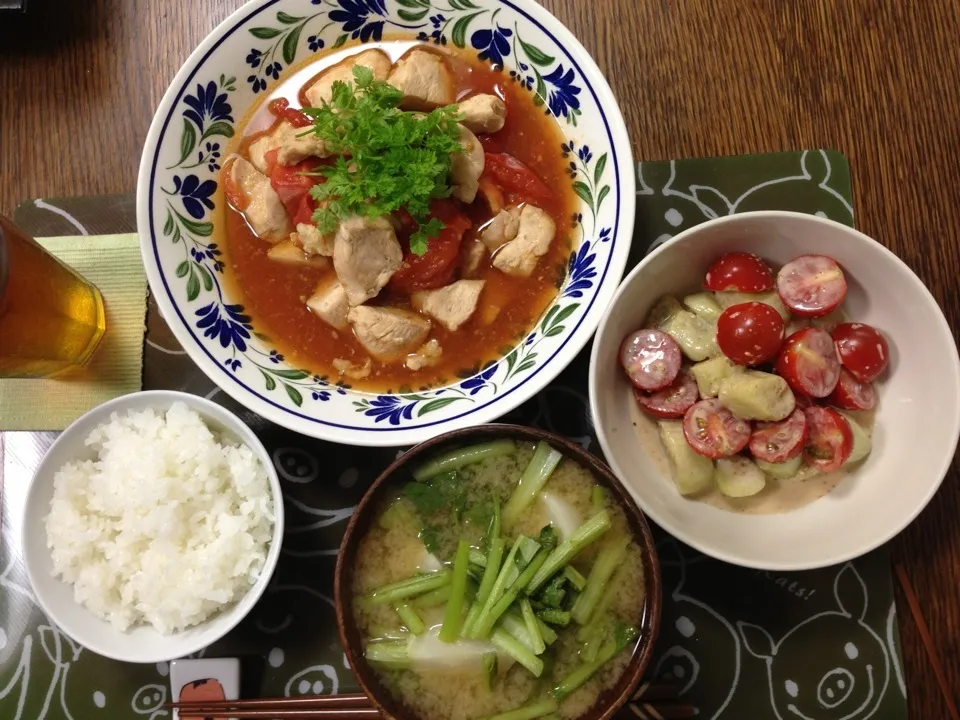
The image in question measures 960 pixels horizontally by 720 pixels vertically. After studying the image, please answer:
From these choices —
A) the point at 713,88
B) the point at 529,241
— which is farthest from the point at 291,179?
the point at 713,88

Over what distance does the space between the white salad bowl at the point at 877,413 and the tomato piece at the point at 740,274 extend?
0.04m

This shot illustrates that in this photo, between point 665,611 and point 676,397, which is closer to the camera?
point 676,397

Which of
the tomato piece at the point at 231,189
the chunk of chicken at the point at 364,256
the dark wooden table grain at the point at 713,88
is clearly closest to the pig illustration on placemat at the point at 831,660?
the dark wooden table grain at the point at 713,88

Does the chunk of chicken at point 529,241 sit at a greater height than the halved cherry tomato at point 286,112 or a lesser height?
lesser

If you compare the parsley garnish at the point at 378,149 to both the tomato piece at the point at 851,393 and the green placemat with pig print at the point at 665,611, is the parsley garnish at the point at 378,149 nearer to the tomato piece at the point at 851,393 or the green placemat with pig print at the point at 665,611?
the green placemat with pig print at the point at 665,611

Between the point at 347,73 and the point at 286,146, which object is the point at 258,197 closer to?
the point at 286,146

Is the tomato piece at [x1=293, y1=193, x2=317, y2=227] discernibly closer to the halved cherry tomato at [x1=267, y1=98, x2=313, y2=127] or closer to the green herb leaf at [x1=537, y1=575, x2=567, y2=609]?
the halved cherry tomato at [x1=267, y1=98, x2=313, y2=127]

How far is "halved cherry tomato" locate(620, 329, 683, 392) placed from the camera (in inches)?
72.1

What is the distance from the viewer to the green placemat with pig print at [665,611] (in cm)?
203

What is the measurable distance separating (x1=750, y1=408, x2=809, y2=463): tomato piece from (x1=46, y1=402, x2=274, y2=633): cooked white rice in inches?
53.8

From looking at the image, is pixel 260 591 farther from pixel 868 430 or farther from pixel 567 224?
pixel 868 430

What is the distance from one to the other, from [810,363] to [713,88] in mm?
1005

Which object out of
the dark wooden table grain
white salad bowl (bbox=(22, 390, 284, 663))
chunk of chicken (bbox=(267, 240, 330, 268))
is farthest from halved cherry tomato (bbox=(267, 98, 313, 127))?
white salad bowl (bbox=(22, 390, 284, 663))

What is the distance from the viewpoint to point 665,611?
2.06 meters
